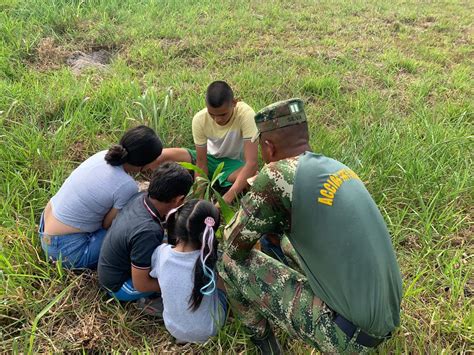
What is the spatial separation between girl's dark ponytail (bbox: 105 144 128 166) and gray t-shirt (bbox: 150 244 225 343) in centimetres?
62

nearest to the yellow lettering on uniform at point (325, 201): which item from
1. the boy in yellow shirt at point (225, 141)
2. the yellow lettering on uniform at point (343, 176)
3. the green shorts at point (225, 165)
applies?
Result: the yellow lettering on uniform at point (343, 176)

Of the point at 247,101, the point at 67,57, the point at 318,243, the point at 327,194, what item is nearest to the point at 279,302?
the point at 318,243

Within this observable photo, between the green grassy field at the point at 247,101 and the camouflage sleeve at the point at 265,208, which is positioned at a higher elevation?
the camouflage sleeve at the point at 265,208

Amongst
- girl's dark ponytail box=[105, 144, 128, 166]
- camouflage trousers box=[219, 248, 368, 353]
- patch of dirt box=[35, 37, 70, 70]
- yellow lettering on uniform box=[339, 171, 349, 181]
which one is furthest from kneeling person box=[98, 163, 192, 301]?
patch of dirt box=[35, 37, 70, 70]

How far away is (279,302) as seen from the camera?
186 centimetres

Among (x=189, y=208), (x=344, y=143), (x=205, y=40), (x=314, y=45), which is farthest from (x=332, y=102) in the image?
(x=189, y=208)

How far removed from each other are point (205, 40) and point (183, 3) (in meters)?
1.49

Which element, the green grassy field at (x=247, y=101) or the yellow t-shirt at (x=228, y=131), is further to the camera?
the yellow t-shirt at (x=228, y=131)

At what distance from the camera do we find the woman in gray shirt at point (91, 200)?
229 cm

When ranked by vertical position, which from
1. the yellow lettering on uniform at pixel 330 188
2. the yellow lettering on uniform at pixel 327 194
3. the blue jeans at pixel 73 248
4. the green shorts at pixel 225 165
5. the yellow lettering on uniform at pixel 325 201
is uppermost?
the yellow lettering on uniform at pixel 330 188

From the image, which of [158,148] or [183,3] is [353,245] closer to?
[158,148]

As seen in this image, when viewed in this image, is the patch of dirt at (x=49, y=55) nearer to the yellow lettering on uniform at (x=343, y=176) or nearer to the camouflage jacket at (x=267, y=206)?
the camouflage jacket at (x=267, y=206)

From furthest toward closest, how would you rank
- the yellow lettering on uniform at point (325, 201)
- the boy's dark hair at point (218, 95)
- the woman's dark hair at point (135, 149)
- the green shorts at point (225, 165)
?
the green shorts at point (225, 165), the boy's dark hair at point (218, 95), the woman's dark hair at point (135, 149), the yellow lettering on uniform at point (325, 201)

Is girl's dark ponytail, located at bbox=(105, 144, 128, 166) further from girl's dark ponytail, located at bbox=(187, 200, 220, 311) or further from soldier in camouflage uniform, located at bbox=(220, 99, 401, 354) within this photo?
soldier in camouflage uniform, located at bbox=(220, 99, 401, 354)
